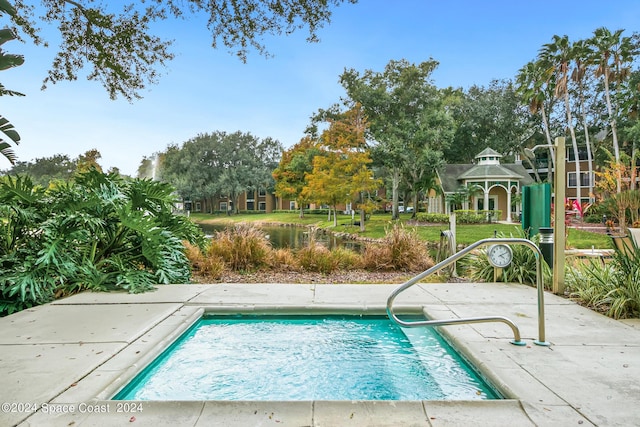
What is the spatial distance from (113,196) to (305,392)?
17.2 feet

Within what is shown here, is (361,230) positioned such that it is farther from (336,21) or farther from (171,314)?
(171,314)

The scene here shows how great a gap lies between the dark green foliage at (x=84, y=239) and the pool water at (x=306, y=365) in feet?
7.57

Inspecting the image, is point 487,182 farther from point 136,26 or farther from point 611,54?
point 136,26

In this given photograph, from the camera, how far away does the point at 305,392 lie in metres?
3.27

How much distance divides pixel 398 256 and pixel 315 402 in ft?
21.8

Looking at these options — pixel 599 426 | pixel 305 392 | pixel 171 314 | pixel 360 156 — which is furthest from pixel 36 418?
pixel 360 156

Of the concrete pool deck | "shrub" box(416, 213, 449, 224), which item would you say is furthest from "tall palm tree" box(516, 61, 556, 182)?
the concrete pool deck

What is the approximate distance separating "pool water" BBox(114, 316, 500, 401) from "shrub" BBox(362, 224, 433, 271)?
395 cm

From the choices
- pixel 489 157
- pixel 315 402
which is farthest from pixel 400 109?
pixel 315 402

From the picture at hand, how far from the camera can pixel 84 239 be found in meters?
6.09

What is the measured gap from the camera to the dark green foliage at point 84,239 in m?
5.50

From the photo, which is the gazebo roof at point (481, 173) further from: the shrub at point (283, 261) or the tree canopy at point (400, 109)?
the shrub at point (283, 261)

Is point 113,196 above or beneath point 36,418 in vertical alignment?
above

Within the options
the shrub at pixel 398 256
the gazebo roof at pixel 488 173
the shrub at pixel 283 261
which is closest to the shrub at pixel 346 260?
the shrub at pixel 398 256
